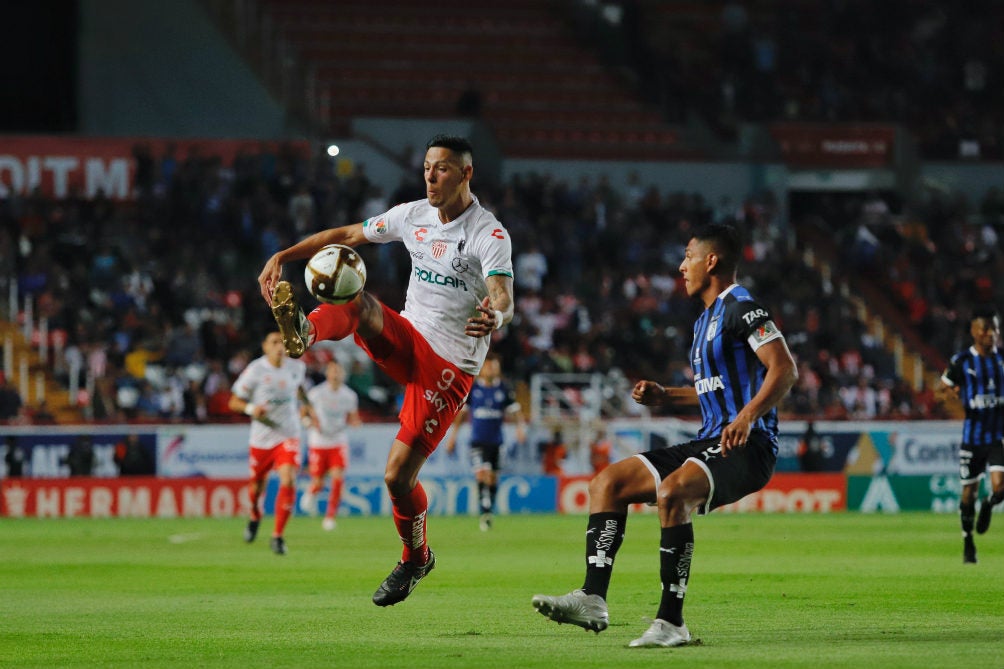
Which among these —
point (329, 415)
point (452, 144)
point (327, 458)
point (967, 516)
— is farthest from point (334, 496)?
point (452, 144)

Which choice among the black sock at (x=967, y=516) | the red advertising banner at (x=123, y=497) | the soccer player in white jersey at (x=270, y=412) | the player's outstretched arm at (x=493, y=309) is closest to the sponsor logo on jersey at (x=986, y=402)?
the black sock at (x=967, y=516)

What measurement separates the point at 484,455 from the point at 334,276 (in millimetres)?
15061

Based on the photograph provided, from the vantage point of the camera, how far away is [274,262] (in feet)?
32.3

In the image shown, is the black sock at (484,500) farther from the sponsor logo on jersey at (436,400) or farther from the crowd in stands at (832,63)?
the crowd in stands at (832,63)

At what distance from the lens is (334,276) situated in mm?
9094

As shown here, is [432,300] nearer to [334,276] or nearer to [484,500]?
[334,276]

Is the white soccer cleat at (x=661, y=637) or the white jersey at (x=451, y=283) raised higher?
the white jersey at (x=451, y=283)

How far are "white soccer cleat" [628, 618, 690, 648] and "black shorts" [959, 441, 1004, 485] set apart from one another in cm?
924

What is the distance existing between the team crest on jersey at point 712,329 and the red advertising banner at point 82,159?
26.4 meters

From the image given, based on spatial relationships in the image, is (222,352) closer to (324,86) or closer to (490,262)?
(324,86)

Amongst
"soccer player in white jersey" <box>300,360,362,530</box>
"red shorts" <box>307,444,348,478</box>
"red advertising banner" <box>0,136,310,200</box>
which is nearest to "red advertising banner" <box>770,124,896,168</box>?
"red advertising banner" <box>0,136,310,200</box>

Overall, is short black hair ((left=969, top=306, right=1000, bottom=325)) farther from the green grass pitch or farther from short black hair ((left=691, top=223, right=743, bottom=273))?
short black hair ((left=691, top=223, right=743, bottom=273))

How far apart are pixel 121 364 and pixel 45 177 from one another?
7.76 meters

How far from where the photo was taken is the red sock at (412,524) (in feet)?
34.6
